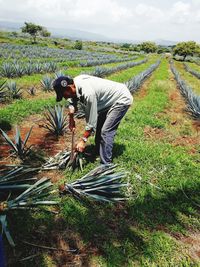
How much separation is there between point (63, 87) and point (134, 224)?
6.47ft

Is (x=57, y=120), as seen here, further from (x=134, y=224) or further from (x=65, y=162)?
(x=134, y=224)

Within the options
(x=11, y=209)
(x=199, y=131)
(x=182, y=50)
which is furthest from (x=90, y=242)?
(x=182, y=50)

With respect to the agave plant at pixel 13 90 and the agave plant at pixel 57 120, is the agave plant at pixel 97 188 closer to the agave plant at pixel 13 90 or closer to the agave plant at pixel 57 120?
the agave plant at pixel 57 120

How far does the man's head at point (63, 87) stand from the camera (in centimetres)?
333

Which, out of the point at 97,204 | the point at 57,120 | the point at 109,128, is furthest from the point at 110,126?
the point at 57,120

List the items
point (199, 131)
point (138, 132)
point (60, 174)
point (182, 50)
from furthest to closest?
1. point (182, 50)
2. point (199, 131)
3. point (138, 132)
4. point (60, 174)

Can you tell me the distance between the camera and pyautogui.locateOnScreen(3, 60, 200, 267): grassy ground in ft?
9.25

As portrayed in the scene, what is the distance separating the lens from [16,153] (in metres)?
4.57

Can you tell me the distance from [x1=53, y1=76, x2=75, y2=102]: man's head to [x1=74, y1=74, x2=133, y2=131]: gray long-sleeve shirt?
8 cm

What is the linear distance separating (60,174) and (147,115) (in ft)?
15.2

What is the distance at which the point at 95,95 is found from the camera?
352 cm

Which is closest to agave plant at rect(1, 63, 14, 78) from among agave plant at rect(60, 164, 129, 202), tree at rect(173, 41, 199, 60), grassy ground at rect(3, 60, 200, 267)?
grassy ground at rect(3, 60, 200, 267)

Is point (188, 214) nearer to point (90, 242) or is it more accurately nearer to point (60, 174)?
point (90, 242)

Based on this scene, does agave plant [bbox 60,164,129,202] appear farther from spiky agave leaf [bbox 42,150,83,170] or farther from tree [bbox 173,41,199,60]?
tree [bbox 173,41,199,60]
